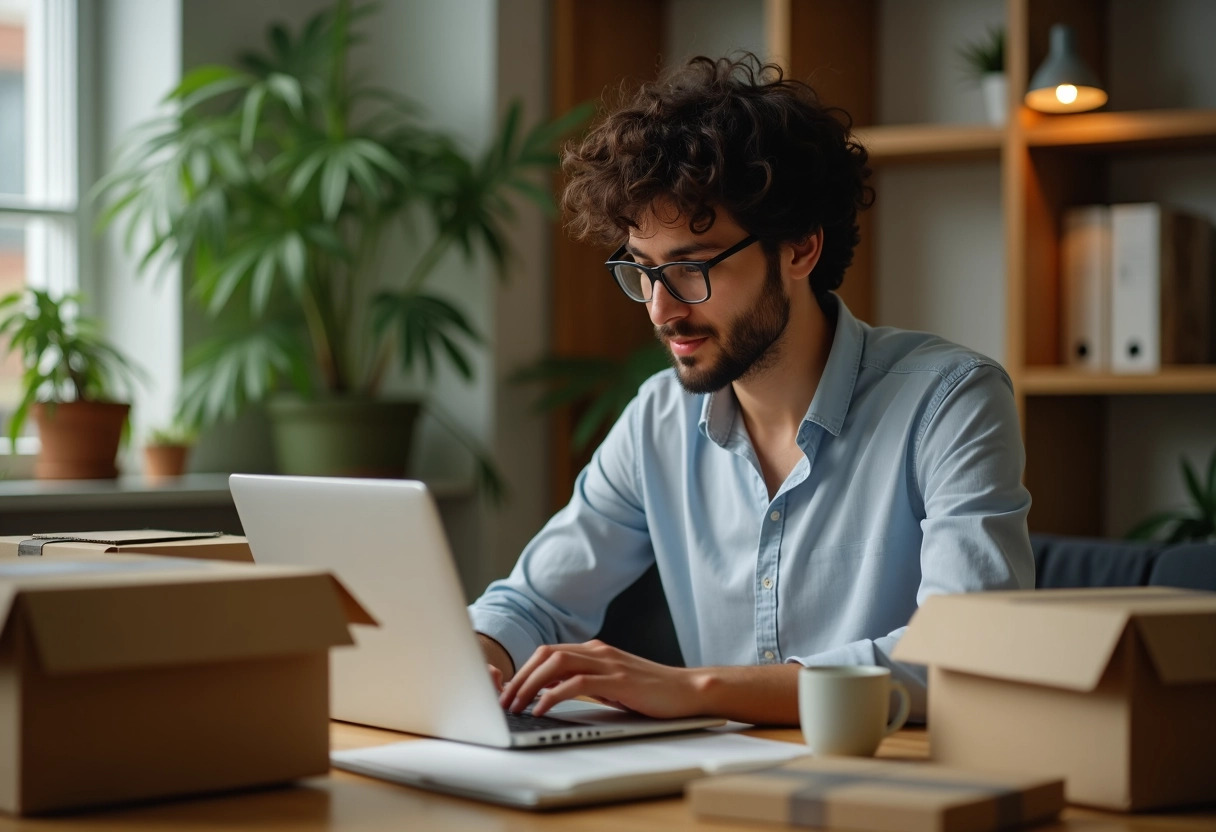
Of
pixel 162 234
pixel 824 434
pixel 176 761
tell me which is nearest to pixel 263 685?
pixel 176 761

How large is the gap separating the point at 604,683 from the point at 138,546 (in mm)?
474

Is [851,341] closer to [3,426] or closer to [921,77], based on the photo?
[921,77]

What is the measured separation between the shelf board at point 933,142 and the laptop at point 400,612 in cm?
200

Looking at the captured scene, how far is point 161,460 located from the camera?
3.25 m

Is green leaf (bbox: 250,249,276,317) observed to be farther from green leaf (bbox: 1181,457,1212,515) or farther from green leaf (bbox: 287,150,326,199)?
green leaf (bbox: 1181,457,1212,515)

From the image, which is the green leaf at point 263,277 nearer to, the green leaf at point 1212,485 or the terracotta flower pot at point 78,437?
the terracotta flower pot at point 78,437

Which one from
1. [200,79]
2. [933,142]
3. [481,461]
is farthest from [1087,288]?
[200,79]

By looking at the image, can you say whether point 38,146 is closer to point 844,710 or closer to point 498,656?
point 498,656

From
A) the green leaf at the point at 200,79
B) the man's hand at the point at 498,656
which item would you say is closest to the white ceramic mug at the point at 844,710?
the man's hand at the point at 498,656

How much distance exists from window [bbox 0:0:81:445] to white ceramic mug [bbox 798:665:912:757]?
8.87 feet

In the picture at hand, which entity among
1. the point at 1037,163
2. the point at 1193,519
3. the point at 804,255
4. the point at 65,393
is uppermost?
the point at 1037,163

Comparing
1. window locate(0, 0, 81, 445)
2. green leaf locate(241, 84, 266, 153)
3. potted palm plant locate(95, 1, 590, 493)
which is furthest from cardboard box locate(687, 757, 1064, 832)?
window locate(0, 0, 81, 445)

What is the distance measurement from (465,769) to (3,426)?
2609 millimetres

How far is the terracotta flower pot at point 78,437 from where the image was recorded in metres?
3.09
